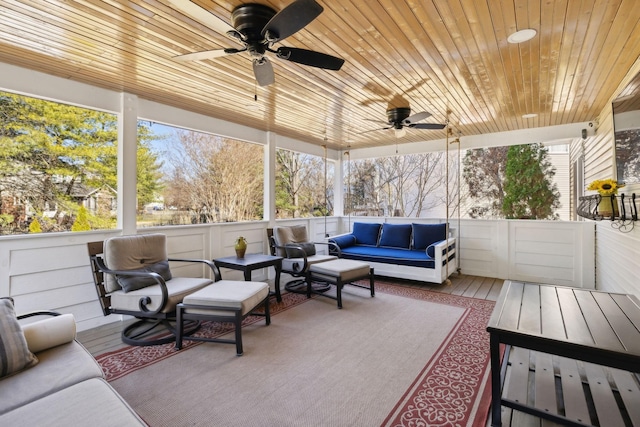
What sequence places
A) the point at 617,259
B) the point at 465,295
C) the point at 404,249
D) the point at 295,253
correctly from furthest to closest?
1. the point at 404,249
2. the point at 295,253
3. the point at 465,295
4. the point at 617,259

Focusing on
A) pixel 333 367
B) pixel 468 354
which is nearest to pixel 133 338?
pixel 333 367

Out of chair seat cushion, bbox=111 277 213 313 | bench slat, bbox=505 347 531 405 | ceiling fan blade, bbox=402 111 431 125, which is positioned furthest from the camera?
ceiling fan blade, bbox=402 111 431 125

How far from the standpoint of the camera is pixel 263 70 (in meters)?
2.42

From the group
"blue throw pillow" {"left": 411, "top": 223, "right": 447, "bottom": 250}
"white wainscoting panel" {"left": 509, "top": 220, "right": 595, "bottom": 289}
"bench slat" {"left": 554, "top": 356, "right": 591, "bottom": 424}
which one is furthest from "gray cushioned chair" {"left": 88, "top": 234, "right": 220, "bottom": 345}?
"white wainscoting panel" {"left": 509, "top": 220, "right": 595, "bottom": 289}

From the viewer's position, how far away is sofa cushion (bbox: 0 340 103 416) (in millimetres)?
1341

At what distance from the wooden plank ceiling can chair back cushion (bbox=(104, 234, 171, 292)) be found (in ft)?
5.68

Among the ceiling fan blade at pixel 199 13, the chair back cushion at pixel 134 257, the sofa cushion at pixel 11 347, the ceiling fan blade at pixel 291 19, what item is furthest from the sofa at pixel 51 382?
the ceiling fan blade at pixel 291 19

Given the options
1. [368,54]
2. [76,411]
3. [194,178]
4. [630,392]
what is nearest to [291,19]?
[368,54]

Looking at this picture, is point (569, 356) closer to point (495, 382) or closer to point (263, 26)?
point (495, 382)

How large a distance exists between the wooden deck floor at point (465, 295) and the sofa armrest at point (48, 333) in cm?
106

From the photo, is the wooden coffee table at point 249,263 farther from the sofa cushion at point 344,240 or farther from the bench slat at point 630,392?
the bench slat at point 630,392

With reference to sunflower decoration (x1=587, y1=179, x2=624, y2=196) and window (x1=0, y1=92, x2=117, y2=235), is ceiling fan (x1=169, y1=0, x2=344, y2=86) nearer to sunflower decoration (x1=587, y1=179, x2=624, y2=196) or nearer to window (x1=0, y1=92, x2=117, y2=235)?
sunflower decoration (x1=587, y1=179, x2=624, y2=196)

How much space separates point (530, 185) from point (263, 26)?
22.2ft

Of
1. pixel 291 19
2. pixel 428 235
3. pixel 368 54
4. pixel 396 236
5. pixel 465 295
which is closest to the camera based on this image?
pixel 291 19
